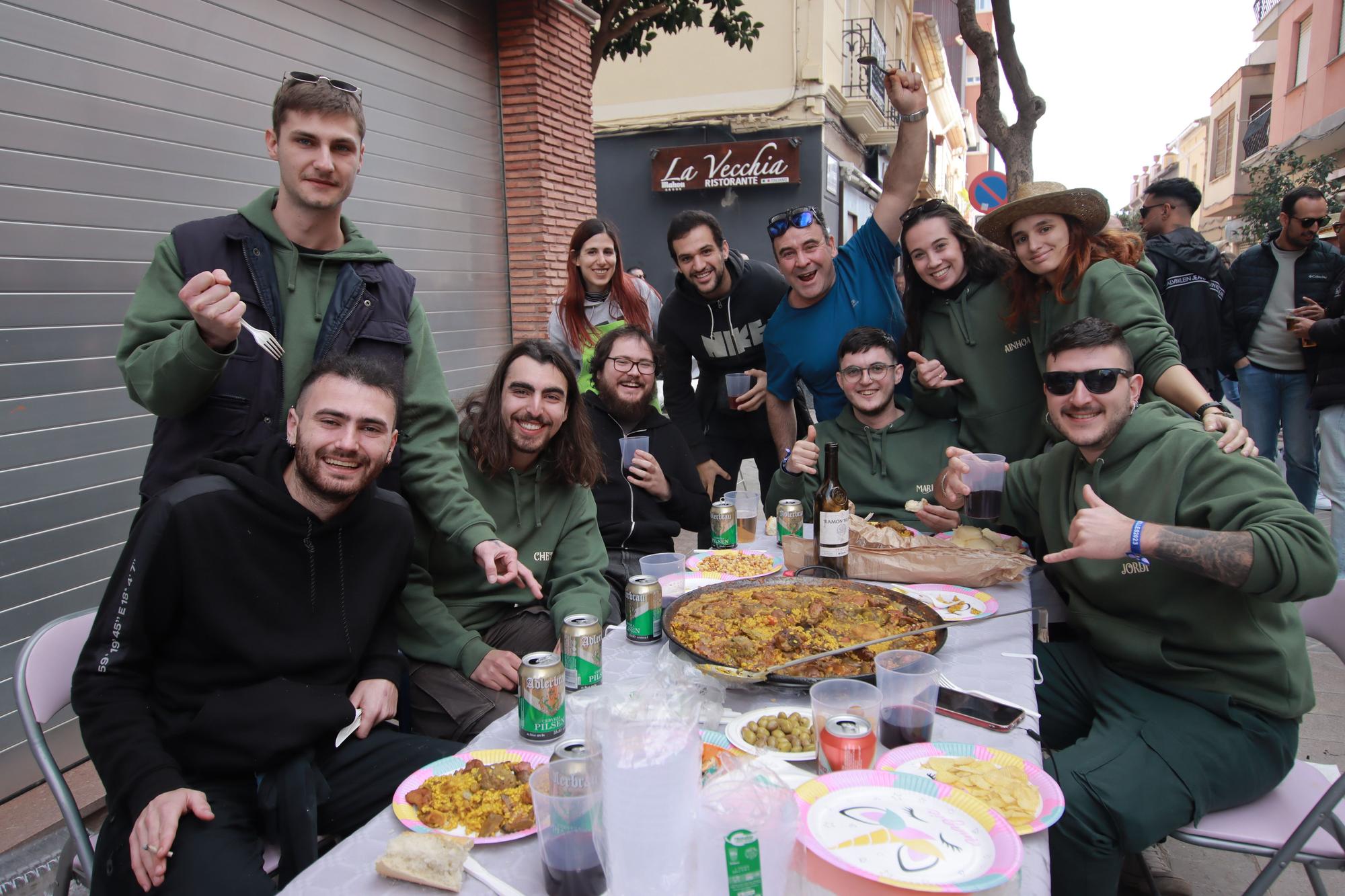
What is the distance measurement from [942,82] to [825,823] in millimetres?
34695

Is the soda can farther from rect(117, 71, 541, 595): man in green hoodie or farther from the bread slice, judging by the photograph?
rect(117, 71, 541, 595): man in green hoodie

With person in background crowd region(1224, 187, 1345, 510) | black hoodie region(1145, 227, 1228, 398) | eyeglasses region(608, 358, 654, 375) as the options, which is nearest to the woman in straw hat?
eyeglasses region(608, 358, 654, 375)

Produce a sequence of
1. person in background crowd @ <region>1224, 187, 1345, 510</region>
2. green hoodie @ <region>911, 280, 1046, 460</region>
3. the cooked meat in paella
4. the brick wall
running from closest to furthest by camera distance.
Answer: the cooked meat in paella, green hoodie @ <region>911, 280, 1046, 460</region>, person in background crowd @ <region>1224, 187, 1345, 510</region>, the brick wall

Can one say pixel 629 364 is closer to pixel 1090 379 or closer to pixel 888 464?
pixel 888 464

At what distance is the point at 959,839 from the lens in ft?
4.50

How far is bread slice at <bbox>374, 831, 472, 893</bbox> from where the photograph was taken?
135cm

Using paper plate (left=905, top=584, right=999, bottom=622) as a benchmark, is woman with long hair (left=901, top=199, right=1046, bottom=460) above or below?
above

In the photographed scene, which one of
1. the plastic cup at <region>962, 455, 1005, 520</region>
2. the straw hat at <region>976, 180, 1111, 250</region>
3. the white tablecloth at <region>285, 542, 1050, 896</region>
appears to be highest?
the straw hat at <region>976, 180, 1111, 250</region>

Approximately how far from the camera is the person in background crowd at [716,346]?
442 cm

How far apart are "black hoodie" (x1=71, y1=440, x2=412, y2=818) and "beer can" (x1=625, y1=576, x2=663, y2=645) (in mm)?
805

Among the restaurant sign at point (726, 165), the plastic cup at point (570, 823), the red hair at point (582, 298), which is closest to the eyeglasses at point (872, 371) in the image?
the red hair at point (582, 298)

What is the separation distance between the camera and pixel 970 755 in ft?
5.53

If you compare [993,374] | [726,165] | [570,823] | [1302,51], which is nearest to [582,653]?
[570,823]

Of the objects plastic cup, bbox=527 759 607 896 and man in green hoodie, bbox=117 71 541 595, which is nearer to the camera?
plastic cup, bbox=527 759 607 896
